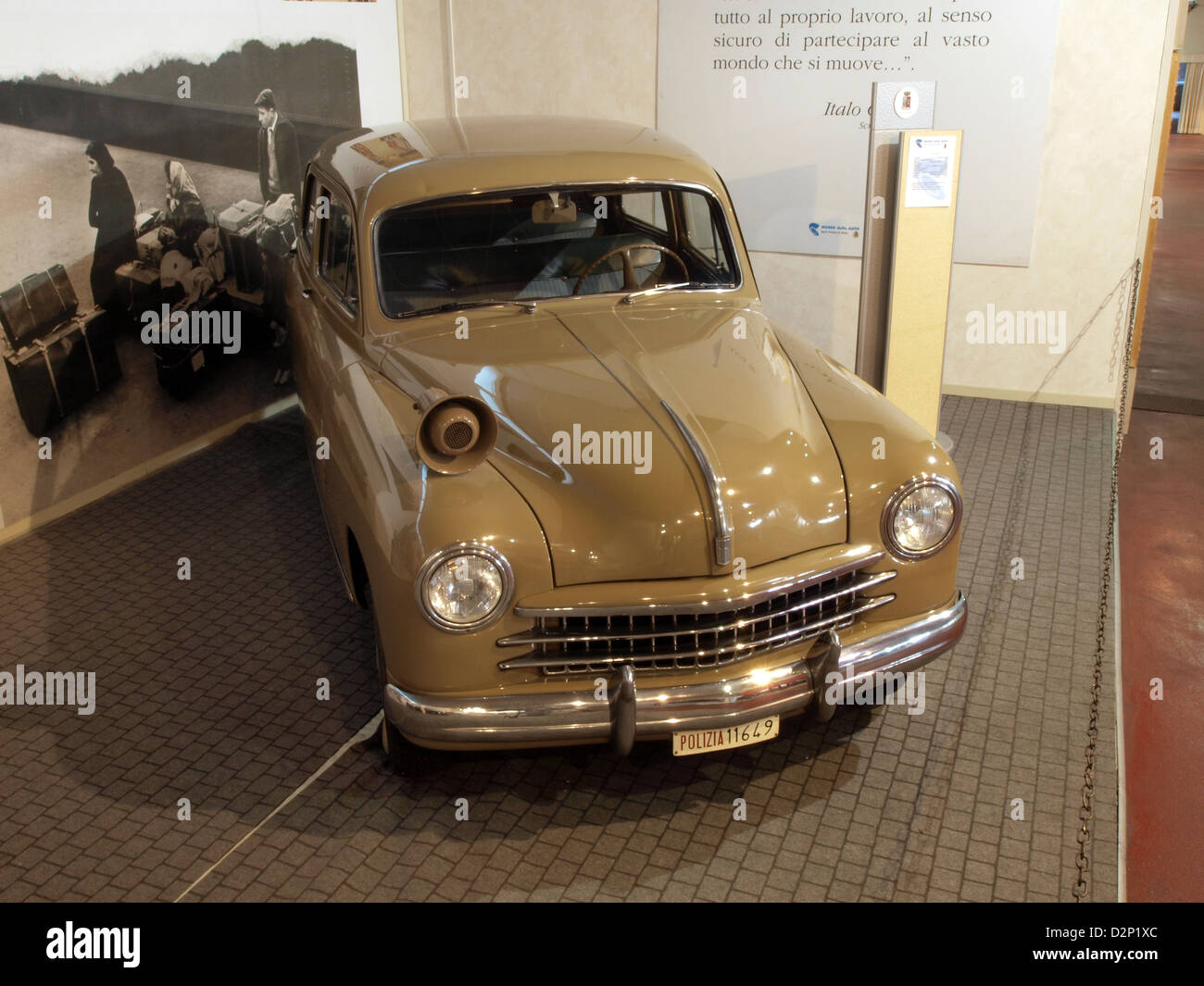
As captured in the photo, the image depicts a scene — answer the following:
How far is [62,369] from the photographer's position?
5035 mm

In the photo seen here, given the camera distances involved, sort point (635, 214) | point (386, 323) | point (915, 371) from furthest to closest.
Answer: point (915, 371) < point (635, 214) < point (386, 323)

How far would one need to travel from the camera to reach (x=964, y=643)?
4035 mm

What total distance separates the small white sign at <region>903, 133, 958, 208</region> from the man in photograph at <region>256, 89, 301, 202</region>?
3.50 metres

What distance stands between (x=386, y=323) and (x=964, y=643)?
245cm

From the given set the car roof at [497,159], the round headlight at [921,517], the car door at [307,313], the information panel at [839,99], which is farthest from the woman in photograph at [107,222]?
the round headlight at [921,517]

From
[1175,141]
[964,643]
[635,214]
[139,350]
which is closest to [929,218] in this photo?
[635,214]

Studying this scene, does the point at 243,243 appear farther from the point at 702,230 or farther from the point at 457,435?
the point at 457,435

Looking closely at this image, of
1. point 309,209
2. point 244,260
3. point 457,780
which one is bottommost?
point 457,780

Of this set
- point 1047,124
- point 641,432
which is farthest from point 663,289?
point 1047,124

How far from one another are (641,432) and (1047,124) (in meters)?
4.32

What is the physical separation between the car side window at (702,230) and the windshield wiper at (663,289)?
6.2 inches

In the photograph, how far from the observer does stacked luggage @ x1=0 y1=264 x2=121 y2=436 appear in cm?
480

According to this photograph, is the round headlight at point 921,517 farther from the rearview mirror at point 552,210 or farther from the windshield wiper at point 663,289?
the rearview mirror at point 552,210
